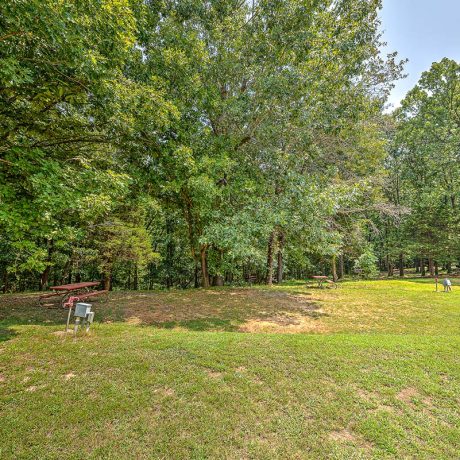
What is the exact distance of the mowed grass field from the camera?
9.19 ft

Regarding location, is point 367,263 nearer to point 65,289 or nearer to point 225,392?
point 225,392

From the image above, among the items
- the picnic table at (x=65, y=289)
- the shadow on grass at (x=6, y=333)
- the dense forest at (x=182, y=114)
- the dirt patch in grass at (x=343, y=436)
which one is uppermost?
the dense forest at (x=182, y=114)

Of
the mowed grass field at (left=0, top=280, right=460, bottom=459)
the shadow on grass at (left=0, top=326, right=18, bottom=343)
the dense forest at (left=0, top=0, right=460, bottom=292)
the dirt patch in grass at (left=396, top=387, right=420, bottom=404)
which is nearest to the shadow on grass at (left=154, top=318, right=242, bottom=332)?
the mowed grass field at (left=0, top=280, right=460, bottom=459)

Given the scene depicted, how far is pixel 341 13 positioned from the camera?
28.2 feet

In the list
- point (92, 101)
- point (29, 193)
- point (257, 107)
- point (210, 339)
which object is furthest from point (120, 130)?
point (210, 339)

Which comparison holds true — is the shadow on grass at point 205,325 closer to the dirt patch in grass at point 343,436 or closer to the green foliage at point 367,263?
the dirt patch in grass at point 343,436

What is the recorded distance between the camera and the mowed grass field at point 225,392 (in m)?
2.80

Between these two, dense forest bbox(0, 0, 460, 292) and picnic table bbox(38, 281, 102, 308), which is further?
picnic table bbox(38, 281, 102, 308)

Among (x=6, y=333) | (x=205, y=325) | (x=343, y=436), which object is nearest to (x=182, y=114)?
(x=205, y=325)

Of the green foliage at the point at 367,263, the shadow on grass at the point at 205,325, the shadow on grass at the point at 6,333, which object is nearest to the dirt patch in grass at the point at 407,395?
the shadow on grass at the point at 205,325

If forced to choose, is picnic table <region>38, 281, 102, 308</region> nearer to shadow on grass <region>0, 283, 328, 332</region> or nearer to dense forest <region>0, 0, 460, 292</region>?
shadow on grass <region>0, 283, 328, 332</region>

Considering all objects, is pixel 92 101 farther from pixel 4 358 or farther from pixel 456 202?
pixel 456 202

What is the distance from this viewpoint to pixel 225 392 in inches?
141

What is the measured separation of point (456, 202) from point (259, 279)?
18678 mm
